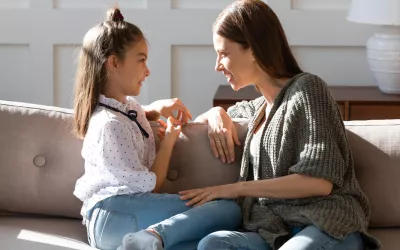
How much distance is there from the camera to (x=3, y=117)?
2.70 m

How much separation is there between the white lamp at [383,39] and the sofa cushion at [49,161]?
129cm

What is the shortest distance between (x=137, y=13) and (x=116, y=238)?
1.92 m

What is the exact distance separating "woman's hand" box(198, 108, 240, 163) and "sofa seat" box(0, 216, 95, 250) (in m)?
0.45

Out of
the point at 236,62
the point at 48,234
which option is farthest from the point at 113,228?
the point at 236,62

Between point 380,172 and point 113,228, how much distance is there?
30.1 inches

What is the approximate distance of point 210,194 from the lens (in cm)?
244

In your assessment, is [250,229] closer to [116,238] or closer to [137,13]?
[116,238]

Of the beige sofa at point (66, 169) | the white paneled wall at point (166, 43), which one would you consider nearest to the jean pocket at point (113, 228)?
the beige sofa at point (66, 169)

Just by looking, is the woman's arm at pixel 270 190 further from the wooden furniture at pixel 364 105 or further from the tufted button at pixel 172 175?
the wooden furniture at pixel 364 105

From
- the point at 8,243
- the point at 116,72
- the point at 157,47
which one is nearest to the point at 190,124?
the point at 116,72

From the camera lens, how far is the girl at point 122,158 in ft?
7.84

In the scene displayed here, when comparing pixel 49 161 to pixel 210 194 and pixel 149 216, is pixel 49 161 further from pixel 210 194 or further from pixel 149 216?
pixel 210 194

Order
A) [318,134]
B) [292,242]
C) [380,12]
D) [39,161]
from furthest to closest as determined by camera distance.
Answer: [380,12] < [39,161] < [318,134] < [292,242]

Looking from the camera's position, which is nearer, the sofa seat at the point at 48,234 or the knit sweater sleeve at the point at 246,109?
the sofa seat at the point at 48,234
